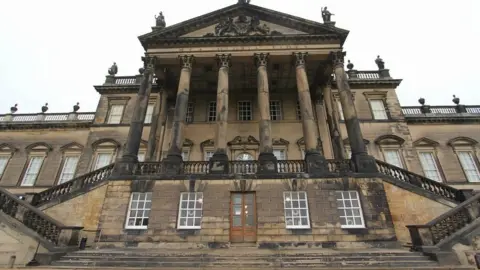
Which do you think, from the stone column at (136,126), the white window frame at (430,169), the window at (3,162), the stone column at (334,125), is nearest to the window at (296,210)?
the stone column at (334,125)

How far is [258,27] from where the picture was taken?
57.7 feet

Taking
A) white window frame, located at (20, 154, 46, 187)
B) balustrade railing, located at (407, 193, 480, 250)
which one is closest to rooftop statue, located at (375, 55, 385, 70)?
balustrade railing, located at (407, 193, 480, 250)

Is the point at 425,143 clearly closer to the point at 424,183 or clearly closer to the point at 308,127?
the point at 424,183

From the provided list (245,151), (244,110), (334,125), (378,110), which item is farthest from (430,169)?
(244,110)

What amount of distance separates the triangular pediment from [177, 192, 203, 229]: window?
10.7 metres

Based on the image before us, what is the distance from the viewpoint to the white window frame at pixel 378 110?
2127 centimetres

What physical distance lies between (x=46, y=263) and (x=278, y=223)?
901 cm

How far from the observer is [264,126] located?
14562 mm

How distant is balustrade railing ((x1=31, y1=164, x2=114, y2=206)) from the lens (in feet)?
41.9

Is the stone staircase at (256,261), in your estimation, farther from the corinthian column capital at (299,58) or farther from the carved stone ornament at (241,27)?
the carved stone ornament at (241,27)

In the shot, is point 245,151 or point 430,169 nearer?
point 245,151

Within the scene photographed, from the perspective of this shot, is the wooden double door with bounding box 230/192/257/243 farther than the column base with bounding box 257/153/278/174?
No

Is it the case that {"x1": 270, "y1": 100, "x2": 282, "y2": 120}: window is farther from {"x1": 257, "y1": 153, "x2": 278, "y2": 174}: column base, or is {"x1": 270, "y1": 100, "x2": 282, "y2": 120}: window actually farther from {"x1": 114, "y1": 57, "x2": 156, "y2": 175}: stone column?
{"x1": 114, "y1": 57, "x2": 156, "y2": 175}: stone column

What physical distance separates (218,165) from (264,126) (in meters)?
3.45
